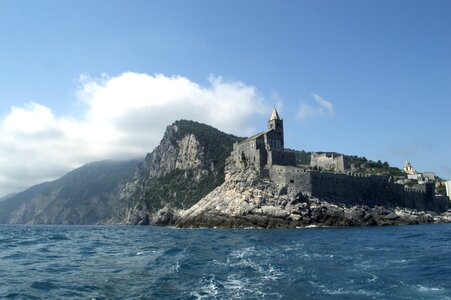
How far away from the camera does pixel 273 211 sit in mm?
68500

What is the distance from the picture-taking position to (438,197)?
89875 mm

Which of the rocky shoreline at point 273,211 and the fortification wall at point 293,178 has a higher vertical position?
the fortification wall at point 293,178

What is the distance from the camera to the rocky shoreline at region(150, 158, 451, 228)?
67.8 meters

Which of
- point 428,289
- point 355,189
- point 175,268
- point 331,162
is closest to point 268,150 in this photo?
point 355,189

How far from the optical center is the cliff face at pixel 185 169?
130 metres

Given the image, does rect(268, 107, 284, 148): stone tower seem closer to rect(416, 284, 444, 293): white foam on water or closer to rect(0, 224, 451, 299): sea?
rect(0, 224, 451, 299): sea

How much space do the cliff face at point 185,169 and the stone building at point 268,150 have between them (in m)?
41.4

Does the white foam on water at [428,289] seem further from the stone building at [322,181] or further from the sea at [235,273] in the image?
the stone building at [322,181]

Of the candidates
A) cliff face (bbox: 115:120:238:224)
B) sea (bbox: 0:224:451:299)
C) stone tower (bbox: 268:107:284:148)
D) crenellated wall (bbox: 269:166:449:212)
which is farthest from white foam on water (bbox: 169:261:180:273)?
cliff face (bbox: 115:120:238:224)

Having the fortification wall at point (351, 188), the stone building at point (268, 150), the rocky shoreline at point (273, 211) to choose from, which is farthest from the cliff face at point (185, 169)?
the fortification wall at point (351, 188)

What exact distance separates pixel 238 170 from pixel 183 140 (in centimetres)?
7763

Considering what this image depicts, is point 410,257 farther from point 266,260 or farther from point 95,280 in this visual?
point 95,280

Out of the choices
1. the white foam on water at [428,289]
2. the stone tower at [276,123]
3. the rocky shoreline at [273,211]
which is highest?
the stone tower at [276,123]

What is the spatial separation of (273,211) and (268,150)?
1542cm
